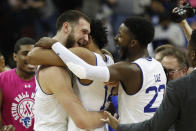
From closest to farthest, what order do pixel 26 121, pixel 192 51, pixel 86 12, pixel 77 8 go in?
1. pixel 192 51
2. pixel 26 121
3. pixel 86 12
4. pixel 77 8

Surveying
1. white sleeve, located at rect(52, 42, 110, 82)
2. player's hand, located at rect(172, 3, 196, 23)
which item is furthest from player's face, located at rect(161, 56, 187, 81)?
white sleeve, located at rect(52, 42, 110, 82)

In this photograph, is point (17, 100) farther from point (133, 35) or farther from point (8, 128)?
point (133, 35)

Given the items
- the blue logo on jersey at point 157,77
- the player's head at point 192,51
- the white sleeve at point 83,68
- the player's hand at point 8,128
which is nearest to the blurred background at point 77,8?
the player's hand at point 8,128

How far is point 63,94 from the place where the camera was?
347 cm

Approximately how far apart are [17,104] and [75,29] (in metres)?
1.52

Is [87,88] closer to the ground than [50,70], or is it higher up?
closer to the ground

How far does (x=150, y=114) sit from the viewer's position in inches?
145

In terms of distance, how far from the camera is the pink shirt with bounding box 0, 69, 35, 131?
4.88m

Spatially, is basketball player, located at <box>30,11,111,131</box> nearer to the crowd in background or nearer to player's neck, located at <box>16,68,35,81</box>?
player's neck, located at <box>16,68,35,81</box>

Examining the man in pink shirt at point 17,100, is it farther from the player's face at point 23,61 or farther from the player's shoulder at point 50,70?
the player's shoulder at point 50,70

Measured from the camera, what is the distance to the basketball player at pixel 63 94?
3.47 meters

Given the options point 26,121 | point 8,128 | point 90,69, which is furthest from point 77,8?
point 90,69

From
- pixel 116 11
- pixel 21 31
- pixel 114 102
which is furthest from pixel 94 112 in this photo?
pixel 116 11

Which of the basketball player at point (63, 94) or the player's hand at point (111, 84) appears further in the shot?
the player's hand at point (111, 84)
